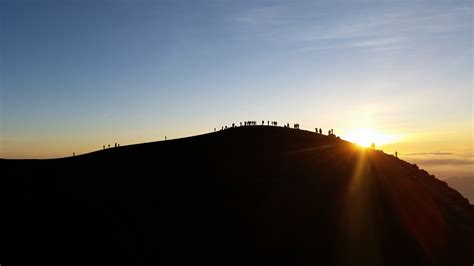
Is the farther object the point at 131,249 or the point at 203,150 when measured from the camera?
the point at 203,150

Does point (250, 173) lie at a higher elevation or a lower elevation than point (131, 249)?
higher

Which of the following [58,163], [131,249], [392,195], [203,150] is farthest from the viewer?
[58,163]

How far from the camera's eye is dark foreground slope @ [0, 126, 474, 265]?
30188 mm

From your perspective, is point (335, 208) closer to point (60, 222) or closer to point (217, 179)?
point (217, 179)

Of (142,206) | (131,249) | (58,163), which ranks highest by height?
(58,163)

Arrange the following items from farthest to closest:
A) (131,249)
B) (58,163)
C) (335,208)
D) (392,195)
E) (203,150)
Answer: (58,163), (203,150), (392,195), (335,208), (131,249)

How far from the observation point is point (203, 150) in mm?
44625

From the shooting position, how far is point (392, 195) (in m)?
38.3

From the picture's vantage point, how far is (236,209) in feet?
112

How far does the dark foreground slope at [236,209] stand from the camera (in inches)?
1188

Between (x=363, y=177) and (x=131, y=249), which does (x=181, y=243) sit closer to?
(x=131, y=249)

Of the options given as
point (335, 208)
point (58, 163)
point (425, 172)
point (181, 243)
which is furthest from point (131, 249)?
point (425, 172)

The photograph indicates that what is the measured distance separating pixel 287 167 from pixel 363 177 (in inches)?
251

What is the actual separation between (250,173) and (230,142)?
7321 mm
